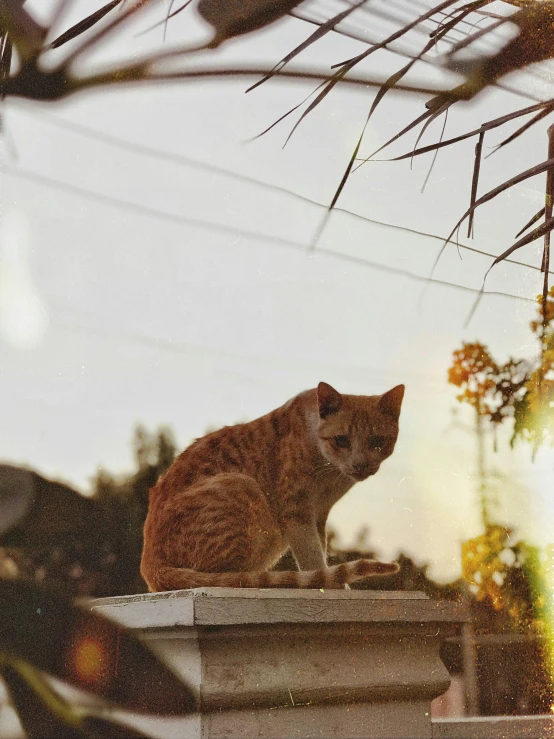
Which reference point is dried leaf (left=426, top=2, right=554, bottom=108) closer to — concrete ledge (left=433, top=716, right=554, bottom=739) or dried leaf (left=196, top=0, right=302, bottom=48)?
dried leaf (left=196, top=0, right=302, bottom=48)

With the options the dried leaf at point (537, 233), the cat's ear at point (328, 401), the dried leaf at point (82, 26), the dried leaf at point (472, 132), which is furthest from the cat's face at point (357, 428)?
the dried leaf at point (82, 26)

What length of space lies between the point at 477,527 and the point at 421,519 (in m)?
0.12

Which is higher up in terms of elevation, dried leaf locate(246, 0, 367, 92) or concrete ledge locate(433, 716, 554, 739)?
dried leaf locate(246, 0, 367, 92)

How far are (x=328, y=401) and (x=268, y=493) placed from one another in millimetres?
187

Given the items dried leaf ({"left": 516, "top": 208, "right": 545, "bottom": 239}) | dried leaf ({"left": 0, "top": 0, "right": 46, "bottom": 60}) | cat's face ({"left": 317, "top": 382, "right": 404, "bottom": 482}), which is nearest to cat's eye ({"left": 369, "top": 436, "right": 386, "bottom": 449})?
cat's face ({"left": 317, "top": 382, "right": 404, "bottom": 482})

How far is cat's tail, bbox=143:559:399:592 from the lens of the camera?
0.95m

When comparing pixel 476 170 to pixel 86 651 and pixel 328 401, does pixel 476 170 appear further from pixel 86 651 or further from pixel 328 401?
pixel 86 651

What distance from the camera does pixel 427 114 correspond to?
4.12 ft

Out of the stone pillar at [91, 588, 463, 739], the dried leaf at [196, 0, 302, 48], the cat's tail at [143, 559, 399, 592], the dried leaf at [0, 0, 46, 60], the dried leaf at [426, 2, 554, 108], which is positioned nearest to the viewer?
the stone pillar at [91, 588, 463, 739]

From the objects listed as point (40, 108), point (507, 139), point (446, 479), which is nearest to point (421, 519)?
point (446, 479)

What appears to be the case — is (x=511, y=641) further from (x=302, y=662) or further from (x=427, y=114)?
(x=427, y=114)

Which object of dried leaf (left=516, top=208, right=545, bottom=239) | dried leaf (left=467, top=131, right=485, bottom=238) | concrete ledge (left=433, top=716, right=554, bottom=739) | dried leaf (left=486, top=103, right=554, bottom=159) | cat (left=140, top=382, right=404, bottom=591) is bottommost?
concrete ledge (left=433, top=716, right=554, bottom=739)

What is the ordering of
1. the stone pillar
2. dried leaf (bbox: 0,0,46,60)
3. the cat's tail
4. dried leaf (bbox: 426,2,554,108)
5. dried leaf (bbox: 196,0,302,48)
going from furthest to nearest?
dried leaf (bbox: 426,2,554,108), dried leaf (bbox: 196,0,302,48), dried leaf (bbox: 0,0,46,60), the cat's tail, the stone pillar

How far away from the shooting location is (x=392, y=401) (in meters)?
1.19
